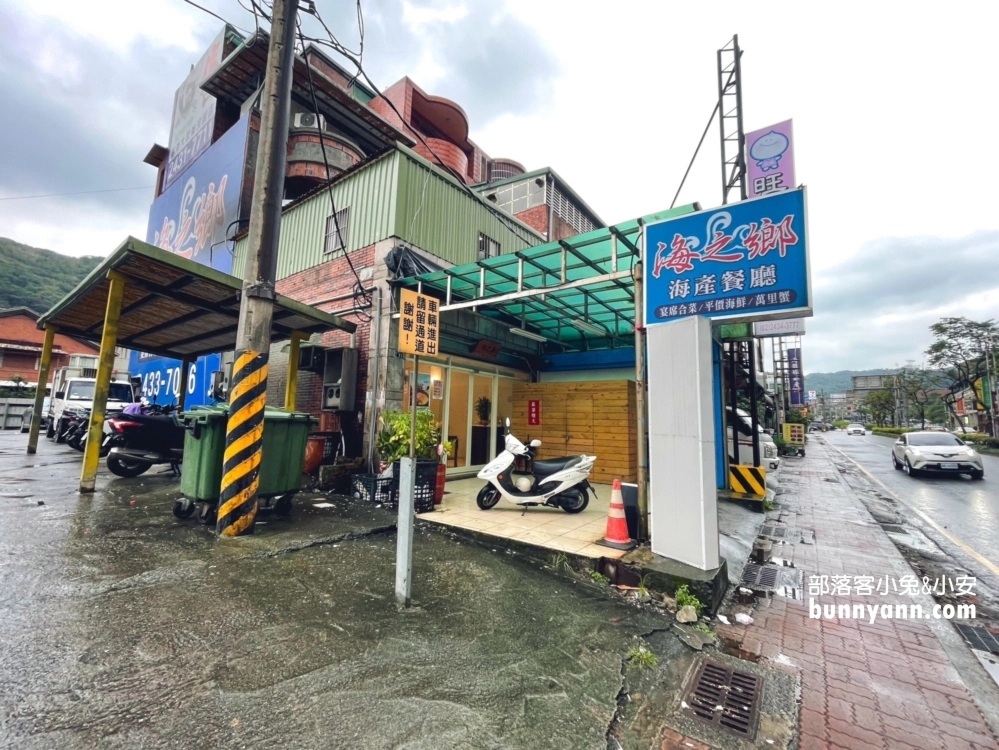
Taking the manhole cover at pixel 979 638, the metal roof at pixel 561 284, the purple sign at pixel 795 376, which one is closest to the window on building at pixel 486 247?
the metal roof at pixel 561 284

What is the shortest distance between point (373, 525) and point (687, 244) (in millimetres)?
4655

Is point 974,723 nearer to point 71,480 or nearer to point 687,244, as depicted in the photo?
point 687,244

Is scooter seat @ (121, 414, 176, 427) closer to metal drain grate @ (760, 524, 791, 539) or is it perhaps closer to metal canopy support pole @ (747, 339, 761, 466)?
metal drain grate @ (760, 524, 791, 539)

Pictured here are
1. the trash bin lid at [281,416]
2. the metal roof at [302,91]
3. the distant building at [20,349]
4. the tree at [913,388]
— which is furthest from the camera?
the tree at [913,388]

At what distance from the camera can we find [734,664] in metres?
2.80

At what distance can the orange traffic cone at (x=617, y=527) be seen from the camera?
4.44 m

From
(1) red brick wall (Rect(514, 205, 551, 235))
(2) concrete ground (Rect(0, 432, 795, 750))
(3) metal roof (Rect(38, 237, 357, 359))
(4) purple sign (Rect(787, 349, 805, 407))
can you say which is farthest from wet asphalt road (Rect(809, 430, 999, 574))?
(4) purple sign (Rect(787, 349, 805, 407))

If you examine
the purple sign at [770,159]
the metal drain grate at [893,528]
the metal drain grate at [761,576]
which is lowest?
the metal drain grate at [761,576]

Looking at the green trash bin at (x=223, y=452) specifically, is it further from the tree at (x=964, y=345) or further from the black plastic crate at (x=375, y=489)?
the tree at (x=964, y=345)

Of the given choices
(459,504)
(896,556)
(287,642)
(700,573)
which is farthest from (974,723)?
(459,504)

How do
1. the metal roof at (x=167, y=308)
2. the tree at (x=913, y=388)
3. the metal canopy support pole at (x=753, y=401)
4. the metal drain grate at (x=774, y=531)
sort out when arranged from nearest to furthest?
the metal roof at (x=167, y=308) < the metal drain grate at (x=774, y=531) < the metal canopy support pole at (x=753, y=401) < the tree at (x=913, y=388)

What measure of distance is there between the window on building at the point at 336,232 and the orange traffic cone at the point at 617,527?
736cm

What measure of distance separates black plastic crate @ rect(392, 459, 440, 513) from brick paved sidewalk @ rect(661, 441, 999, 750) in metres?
3.96

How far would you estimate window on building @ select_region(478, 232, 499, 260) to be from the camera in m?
10.4
